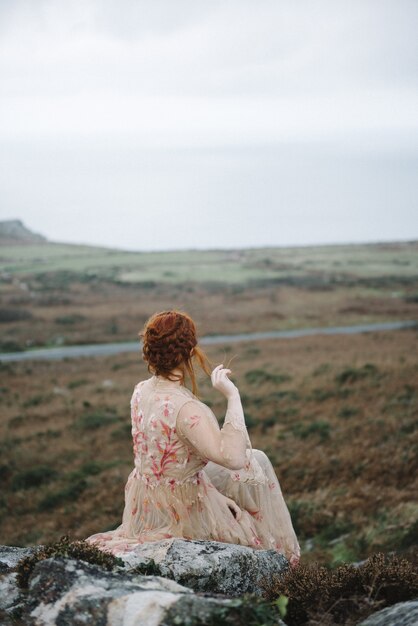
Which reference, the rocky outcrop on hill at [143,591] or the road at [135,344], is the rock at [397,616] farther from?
the road at [135,344]

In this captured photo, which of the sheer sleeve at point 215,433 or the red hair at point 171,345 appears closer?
the sheer sleeve at point 215,433

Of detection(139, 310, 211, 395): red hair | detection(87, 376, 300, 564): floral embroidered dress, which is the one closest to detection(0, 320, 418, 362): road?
detection(87, 376, 300, 564): floral embroidered dress

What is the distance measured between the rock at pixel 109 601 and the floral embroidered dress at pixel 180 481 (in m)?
1.12

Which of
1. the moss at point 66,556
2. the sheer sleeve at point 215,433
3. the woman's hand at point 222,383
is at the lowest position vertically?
the moss at point 66,556

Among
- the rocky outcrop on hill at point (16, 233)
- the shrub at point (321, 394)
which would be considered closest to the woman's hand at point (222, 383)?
the shrub at point (321, 394)

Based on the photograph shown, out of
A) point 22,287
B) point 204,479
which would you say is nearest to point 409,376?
point 204,479

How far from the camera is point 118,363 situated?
32625 mm

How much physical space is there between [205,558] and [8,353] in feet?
129

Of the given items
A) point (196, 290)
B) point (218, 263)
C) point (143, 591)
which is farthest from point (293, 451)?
point (218, 263)

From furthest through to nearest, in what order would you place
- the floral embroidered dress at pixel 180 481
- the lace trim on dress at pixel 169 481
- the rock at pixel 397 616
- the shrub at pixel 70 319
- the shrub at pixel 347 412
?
the shrub at pixel 70 319 < the shrub at pixel 347 412 < the lace trim on dress at pixel 169 481 < the floral embroidered dress at pixel 180 481 < the rock at pixel 397 616

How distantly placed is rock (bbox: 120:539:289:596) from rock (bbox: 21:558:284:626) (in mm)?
554

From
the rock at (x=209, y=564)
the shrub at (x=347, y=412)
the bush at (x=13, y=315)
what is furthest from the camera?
the bush at (x=13, y=315)

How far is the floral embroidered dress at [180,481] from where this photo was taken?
14.8 ft

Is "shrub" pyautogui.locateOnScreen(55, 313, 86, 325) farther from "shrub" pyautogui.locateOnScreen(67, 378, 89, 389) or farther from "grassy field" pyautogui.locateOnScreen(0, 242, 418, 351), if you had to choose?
"shrub" pyautogui.locateOnScreen(67, 378, 89, 389)
